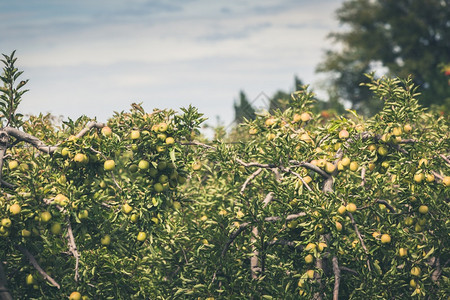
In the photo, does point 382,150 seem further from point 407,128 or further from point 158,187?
point 158,187

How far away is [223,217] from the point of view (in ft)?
14.3

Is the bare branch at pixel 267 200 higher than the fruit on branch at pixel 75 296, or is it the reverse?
the bare branch at pixel 267 200

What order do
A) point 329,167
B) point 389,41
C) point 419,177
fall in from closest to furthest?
point 419,177 < point 329,167 < point 389,41

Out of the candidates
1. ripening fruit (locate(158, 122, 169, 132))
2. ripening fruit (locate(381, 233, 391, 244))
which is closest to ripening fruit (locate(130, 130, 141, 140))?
ripening fruit (locate(158, 122, 169, 132))

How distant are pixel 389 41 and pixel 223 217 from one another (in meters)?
29.5

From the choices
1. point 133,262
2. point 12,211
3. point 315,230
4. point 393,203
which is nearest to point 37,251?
point 12,211

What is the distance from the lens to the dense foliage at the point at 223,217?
361 centimetres

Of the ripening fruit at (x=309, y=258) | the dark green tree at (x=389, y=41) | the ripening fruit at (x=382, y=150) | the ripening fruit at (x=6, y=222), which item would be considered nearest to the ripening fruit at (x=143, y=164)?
the ripening fruit at (x=6, y=222)

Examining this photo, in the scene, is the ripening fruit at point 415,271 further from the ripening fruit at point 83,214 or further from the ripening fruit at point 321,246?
the ripening fruit at point 83,214

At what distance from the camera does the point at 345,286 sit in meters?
4.49

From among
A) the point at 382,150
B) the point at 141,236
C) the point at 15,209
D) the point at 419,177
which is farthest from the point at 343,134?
the point at 15,209

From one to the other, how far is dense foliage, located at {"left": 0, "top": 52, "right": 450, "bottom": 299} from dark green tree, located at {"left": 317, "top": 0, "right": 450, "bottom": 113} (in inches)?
960

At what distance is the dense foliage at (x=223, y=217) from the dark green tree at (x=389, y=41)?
24.4 metres

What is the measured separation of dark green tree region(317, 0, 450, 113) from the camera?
29.1m
